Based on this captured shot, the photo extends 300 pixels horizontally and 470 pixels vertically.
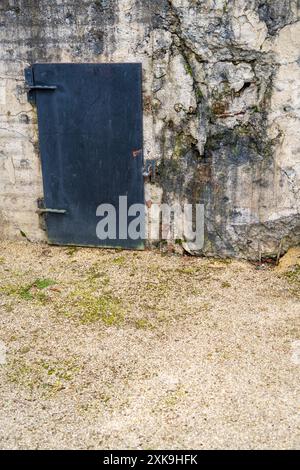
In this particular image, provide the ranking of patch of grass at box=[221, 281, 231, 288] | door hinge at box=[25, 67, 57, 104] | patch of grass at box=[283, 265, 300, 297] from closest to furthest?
patch of grass at box=[283, 265, 300, 297] → patch of grass at box=[221, 281, 231, 288] → door hinge at box=[25, 67, 57, 104]

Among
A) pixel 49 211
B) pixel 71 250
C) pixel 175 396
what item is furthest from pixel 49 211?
pixel 175 396

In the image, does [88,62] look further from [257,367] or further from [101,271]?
[257,367]

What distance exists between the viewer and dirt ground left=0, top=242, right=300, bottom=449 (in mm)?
3082

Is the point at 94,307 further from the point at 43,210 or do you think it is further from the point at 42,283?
the point at 43,210

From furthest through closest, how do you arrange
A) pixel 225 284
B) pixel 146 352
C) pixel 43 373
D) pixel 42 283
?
pixel 42 283 → pixel 225 284 → pixel 146 352 → pixel 43 373

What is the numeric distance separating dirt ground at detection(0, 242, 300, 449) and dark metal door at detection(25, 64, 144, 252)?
1.40 feet

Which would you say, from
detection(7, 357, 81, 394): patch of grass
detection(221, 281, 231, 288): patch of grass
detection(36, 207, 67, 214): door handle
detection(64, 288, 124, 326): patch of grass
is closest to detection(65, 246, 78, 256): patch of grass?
detection(36, 207, 67, 214): door handle

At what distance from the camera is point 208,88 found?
4703mm

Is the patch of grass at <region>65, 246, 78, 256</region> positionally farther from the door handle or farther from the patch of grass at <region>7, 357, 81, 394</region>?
the patch of grass at <region>7, 357, 81, 394</region>

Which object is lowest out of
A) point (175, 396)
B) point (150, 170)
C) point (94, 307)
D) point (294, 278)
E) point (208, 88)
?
point (175, 396)

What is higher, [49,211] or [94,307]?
[49,211]

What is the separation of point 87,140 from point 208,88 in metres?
1.21

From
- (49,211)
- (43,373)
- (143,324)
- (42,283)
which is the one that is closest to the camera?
(43,373)

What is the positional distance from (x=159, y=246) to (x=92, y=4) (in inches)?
89.1
